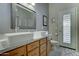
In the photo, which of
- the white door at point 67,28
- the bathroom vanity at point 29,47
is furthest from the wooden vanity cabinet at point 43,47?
the white door at point 67,28

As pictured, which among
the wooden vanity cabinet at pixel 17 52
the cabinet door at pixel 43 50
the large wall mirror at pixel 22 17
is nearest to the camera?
the wooden vanity cabinet at pixel 17 52

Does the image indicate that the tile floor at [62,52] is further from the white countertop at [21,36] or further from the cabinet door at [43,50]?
the white countertop at [21,36]

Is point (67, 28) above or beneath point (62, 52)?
above

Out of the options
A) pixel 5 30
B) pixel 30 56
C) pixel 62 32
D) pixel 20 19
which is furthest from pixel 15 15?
pixel 62 32

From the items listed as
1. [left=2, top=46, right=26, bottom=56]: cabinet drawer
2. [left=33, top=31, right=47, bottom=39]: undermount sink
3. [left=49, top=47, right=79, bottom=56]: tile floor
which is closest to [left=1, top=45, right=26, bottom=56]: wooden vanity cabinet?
[left=2, top=46, right=26, bottom=56]: cabinet drawer

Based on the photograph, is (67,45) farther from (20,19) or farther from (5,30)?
(5,30)

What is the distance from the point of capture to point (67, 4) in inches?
64.6

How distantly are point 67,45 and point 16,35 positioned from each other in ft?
2.43

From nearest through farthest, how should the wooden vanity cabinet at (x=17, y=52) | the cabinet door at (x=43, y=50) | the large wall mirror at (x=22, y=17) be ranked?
1. the wooden vanity cabinet at (x=17, y=52)
2. the large wall mirror at (x=22, y=17)
3. the cabinet door at (x=43, y=50)

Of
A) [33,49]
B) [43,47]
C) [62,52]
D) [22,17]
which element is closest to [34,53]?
[33,49]

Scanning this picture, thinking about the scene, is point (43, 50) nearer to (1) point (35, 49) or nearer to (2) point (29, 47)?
(1) point (35, 49)

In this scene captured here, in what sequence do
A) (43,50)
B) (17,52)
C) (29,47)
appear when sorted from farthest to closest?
1. (43,50)
2. (29,47)
3. (17,52)

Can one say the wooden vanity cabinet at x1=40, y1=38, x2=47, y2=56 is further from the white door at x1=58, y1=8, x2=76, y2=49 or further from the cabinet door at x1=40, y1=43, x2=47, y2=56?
the white door at x1=58, y1=8, x2=76, y2=49

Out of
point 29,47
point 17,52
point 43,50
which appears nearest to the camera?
point 17,52
